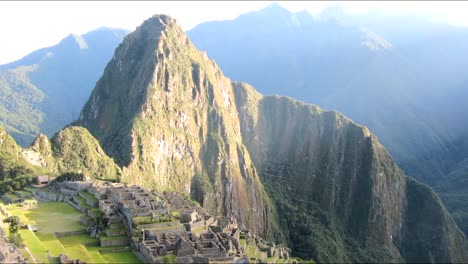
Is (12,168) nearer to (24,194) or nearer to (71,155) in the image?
(24,194)

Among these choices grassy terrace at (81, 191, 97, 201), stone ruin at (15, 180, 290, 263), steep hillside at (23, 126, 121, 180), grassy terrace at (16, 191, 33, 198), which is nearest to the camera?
stone ruin at (15, 180, 290, 263)

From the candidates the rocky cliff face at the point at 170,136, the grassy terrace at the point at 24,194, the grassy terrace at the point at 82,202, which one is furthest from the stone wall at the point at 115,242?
the rocky cliff face at the point at 170,136

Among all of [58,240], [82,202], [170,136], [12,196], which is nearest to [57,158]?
[12,196]

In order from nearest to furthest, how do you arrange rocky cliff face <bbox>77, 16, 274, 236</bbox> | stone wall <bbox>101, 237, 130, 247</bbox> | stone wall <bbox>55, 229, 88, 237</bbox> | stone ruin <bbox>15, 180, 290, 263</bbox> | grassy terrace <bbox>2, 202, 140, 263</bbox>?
stone ruin <bbox>15, 180, 290, 263</bbox> < grassy terrace <bbox>2, 202, 140, 263</bbox> < stone wall <bbox>101, 237, 130, 247</bbox> < stone wall <bbox>55, 229, 88, 237</bbox> < rocky cliff face <bbox>77, 16, 274, 236</bbox>

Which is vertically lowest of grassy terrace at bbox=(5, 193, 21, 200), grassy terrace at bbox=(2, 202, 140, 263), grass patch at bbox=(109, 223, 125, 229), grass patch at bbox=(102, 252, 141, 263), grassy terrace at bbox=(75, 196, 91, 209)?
grass patch at bbox=(102, 252, 141, 263)

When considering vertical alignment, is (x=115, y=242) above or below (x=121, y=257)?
above

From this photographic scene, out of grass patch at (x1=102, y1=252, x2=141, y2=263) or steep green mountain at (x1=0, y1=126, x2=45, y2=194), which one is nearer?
grass patch at (x1=102, y1=252, x2=141, y2=263)

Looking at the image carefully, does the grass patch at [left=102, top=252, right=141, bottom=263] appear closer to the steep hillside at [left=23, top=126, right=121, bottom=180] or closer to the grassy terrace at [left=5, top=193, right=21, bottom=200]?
the grassy terrace at [left=5, top=193, right=21, bottom=200]

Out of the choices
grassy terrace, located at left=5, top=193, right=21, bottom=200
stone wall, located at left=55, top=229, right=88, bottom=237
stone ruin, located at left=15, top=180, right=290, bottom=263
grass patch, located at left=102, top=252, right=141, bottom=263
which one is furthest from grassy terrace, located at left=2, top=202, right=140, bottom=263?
grassy terrace, located at left=5, top=193, right=21, bottom=200
